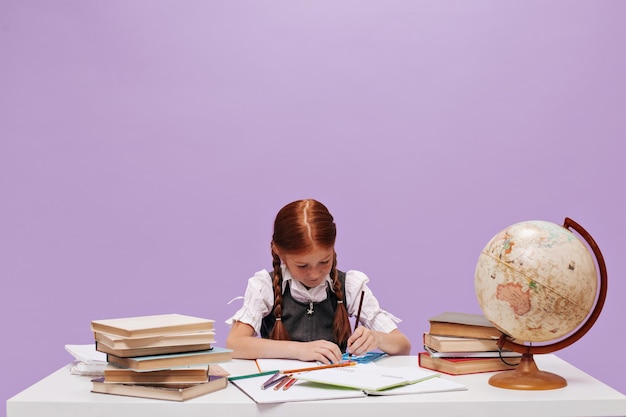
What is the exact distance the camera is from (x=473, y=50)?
11.4 ft

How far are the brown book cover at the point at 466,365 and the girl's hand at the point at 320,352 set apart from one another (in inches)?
10.0

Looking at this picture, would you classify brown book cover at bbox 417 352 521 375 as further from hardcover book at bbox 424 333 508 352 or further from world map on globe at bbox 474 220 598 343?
world map on globe at bbox 474 220 598 343

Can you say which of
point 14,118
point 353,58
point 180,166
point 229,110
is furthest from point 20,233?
point 353,58

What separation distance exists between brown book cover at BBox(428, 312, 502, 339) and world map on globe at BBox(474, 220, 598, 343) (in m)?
0.16

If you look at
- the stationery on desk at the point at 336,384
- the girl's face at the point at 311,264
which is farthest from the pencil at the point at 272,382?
the girl's face at the point at 311,264

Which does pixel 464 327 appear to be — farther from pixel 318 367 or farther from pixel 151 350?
pixel 151 350

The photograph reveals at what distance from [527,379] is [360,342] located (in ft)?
1.79

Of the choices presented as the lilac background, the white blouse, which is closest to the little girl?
the white blouse

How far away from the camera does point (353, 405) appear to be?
68.7 inches

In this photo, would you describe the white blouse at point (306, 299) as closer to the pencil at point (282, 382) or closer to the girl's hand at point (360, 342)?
the girl's hand at point (360, 342)

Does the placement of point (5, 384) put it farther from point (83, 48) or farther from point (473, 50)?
point (473, 50)

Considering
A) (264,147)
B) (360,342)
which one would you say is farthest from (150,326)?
(264,147)

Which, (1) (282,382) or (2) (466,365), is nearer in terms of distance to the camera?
(1) (282,382)

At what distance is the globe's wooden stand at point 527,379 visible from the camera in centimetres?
190
